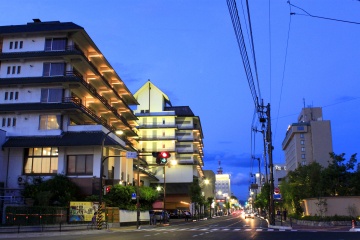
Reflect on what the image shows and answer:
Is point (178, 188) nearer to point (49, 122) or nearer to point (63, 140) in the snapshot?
point (49, 122)

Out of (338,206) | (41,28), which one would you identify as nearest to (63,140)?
(41,28)

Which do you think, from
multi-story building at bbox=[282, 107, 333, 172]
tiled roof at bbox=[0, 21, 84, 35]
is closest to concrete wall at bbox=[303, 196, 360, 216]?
tiled roof at bbox=[0, 21, 84, 35]

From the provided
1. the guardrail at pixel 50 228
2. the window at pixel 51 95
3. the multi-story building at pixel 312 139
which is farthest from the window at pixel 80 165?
the multi-story building at pixel 312 139

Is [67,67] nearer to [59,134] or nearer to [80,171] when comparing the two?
[59,134]

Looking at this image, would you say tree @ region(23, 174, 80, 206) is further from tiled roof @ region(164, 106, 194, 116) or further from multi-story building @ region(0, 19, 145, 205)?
tiled roof @ region(164, 106, 194, 116)

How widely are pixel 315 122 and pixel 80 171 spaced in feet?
389

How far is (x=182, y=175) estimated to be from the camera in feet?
343

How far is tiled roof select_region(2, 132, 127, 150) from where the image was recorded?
48156 millimetres

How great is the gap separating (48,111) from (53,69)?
213 inches

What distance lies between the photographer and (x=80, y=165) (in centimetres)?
5000

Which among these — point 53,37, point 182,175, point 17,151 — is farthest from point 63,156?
point 182,175

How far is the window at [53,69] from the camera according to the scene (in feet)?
169

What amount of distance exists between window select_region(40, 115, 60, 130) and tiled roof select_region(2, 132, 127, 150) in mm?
1495

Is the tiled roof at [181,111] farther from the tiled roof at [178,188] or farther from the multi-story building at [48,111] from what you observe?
the multi-story building at [48,111]
